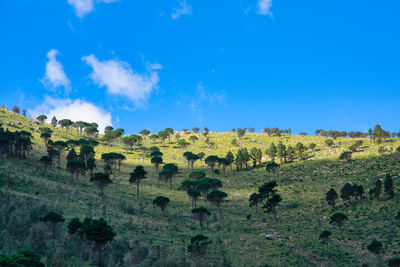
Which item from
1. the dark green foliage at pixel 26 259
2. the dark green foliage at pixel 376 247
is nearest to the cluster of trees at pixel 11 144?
the dark green foliage at pixel 26 259

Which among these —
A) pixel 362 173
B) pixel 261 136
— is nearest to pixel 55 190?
pixel 362 173

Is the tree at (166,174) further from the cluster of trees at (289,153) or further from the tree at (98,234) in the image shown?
the cluster of trees at (289,153)

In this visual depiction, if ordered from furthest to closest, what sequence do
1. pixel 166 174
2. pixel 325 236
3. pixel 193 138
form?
pixel 193 138 < pixel 166 174 < pixel 325 236

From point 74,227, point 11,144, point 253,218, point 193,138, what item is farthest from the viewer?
point 193,138

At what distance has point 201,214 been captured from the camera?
53938mm

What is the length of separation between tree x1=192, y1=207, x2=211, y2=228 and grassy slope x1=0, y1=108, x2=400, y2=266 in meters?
1.58

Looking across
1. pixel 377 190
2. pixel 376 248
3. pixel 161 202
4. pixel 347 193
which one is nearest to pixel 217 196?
pixel 161 202

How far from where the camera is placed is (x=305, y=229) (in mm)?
49781

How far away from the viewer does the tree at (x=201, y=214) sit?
176ft

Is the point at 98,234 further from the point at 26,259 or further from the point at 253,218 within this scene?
the point at 253,218

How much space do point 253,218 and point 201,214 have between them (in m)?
14.2

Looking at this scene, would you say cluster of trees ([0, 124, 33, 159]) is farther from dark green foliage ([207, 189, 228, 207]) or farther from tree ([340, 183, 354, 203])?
tree ([340, 183, 354, 203])

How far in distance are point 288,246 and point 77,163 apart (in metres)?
52.8

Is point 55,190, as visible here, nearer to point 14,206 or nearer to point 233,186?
point 14,206
